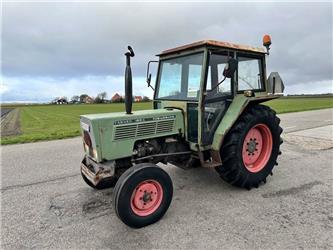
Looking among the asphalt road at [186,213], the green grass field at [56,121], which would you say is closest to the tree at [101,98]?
the green grass field at [56,121]

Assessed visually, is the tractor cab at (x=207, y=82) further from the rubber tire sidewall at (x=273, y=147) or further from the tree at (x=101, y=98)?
the tree at (x=101, y=98)

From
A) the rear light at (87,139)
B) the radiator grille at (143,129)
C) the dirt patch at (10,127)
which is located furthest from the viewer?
the dirt patch at (10,127)

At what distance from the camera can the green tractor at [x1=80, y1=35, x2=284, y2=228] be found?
118 inches

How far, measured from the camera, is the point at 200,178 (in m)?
4.38

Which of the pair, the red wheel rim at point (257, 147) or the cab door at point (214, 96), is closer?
the cab door at point (214, 96)

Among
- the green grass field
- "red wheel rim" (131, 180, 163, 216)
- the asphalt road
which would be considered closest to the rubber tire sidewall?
the asphalt road

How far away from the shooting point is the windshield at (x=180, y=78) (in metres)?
3.60

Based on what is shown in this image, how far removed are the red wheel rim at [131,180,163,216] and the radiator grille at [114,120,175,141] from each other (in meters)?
0.67

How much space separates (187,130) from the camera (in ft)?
12.2

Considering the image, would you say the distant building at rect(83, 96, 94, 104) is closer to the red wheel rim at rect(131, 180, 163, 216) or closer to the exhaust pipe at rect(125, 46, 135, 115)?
the exhaust pipe at rect(125, 46, 135, 115)

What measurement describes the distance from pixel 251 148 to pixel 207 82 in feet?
4.60

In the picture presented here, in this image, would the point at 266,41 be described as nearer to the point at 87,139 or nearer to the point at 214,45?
the point at 214,45

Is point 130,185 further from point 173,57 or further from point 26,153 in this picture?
point 26,153

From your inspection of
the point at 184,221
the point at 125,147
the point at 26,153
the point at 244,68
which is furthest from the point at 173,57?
the point at 26,153
